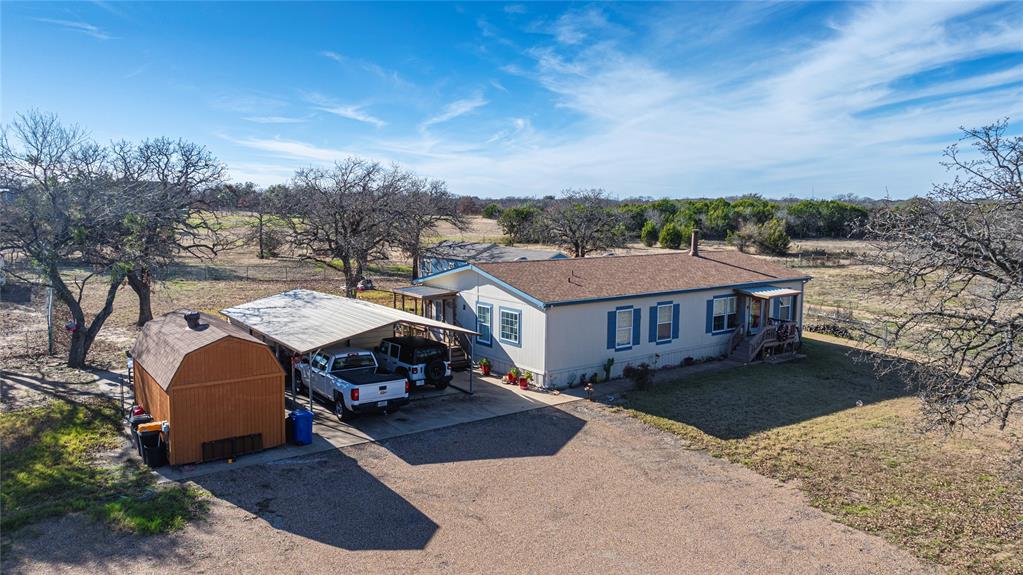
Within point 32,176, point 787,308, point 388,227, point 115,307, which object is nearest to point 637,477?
point 787,308

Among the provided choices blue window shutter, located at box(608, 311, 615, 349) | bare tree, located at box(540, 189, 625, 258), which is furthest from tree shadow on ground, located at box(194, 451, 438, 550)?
bare tree, located at box(540, 189, 625, 258)

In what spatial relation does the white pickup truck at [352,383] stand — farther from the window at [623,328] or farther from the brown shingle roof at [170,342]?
the window at [623,328]

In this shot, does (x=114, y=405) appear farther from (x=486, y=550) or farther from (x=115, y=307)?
(x=115, y=307)

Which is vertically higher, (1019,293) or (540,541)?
(1019,293)

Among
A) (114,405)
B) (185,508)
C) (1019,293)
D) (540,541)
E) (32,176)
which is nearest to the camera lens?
(1019,293)

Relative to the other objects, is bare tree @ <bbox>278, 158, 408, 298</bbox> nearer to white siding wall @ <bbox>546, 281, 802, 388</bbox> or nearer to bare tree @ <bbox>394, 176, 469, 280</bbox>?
bare tree @ <bbox>394, 176, 469, 280</bbox>

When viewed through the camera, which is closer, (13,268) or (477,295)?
(477,295)
